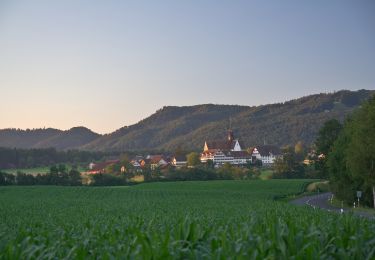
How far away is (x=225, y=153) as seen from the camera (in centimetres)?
17275

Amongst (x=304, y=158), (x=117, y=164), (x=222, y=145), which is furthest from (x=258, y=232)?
(x=222, y=145)

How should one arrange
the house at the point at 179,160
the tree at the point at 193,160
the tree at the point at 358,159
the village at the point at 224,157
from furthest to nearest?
1. the house at the point at 179,160
2. the village at the point at 224,157
3. the tree at the point at 193,160
4. the tree at the point at 358,159

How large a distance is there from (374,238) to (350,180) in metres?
46.4

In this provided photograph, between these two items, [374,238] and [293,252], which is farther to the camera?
[374,238]

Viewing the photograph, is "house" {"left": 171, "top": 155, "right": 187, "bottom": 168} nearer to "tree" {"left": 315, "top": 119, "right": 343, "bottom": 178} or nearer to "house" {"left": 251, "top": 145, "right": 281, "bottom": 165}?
"house" {"left": 251, "top": 145, "right": 281, "bottom": 165}

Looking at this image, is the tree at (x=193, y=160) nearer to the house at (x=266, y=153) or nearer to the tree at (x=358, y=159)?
the house at (x=266, y=153)

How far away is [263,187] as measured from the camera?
8794 cm

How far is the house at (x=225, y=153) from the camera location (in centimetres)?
16512

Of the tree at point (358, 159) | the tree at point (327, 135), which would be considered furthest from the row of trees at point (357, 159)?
the tree at point (327, 135)

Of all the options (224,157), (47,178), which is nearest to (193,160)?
(224,157)

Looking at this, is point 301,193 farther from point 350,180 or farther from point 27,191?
point 27,191

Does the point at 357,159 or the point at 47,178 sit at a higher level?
the point at 357,159

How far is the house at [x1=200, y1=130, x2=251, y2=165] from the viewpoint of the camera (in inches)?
6501

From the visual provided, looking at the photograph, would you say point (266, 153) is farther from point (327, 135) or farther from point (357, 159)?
point (357, 159)
